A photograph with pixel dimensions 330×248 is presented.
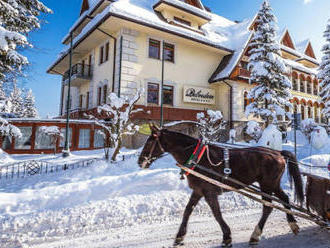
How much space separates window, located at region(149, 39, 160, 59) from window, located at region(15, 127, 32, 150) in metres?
10.4

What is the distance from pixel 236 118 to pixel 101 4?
614 inches

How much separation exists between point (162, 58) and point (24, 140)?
1077 centimetres

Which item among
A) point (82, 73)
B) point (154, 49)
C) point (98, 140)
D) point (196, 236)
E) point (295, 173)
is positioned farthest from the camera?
point (82, 73)

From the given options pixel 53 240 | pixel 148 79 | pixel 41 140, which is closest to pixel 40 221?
pixel 53 240

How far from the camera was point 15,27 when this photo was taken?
938 centimetres

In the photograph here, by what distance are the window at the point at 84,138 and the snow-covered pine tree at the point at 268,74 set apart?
12.3m

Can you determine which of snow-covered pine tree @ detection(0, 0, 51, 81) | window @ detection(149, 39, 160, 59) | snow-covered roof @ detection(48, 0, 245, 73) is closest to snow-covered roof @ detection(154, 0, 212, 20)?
snow-covered roof @ detection(48, 0, 245, 73)

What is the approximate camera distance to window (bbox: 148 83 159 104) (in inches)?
683

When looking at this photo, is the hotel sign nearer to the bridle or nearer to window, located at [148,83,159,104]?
window, located at [148,83,159,104]

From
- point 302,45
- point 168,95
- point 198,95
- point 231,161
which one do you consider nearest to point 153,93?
point 168,95

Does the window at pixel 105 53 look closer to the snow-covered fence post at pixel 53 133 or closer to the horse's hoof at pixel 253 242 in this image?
the snow-covered fence post at pixel 53 133

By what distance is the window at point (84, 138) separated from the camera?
15.2 meters

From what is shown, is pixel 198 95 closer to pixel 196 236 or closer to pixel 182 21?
pixel 182 21

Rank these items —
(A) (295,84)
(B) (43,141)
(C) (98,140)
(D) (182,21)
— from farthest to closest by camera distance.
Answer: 1. (A) (295,84)
2. (D) (182,21)
3. (C) (98,140)
4. (B) (43,141)
